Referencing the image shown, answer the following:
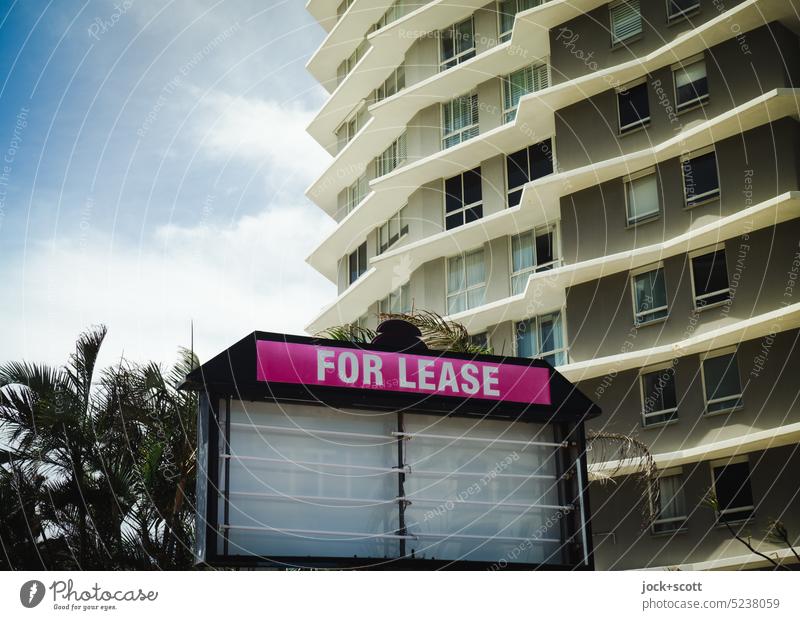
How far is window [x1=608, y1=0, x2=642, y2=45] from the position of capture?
42750mm

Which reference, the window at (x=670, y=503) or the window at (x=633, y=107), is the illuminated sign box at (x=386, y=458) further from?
the window at (x=633, y=107)

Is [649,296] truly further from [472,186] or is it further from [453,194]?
[453,194]

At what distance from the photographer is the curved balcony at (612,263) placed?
120 ft

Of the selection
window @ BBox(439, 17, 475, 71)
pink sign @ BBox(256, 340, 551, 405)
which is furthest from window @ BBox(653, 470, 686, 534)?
window @ BBox(439, 17, 475, 71)

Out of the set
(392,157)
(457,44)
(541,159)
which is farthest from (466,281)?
(457,44)

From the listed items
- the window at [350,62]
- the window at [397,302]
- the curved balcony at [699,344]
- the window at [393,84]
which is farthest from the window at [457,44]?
the curved balcony at [699,344]

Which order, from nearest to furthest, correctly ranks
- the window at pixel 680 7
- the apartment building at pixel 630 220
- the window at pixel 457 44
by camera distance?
the apartment building at pixel 630 220 → the window at pixel 680 7 → the window at pixel 457 44

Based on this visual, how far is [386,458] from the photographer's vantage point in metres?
18.3

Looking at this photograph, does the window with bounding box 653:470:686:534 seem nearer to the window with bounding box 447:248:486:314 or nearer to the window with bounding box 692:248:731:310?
the window with bounding box 692:248:731:310

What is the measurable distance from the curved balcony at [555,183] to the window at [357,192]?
2248 mm

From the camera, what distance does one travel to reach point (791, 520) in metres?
34.6
